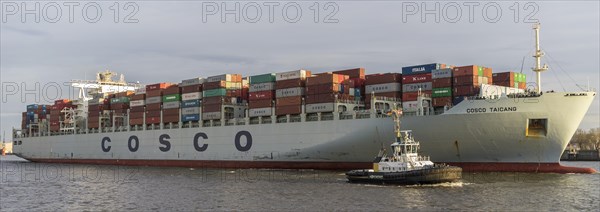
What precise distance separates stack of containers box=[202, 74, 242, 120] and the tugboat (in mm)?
23885

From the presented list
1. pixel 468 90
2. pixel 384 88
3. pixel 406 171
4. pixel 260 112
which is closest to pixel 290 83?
pixel 260 112

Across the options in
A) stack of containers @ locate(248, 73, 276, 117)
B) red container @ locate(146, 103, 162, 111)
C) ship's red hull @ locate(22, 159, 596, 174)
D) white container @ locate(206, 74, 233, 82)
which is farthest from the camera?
red container @ locate(146, 103, 162, 111)

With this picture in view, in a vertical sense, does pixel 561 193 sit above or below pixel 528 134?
below

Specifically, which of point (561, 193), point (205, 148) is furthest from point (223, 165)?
point (561, 193)

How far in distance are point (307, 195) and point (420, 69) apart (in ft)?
66.3

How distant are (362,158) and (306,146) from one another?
221 inches

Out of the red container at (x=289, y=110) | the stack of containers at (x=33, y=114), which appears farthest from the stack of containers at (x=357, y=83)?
the stack of containers at (x=33, y=114)

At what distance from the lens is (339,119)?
49.3 metres

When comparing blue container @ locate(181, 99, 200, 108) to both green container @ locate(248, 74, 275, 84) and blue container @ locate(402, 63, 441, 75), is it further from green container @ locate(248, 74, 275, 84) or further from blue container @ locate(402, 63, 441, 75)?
blue container @ locate(402, 63, 441, 75)

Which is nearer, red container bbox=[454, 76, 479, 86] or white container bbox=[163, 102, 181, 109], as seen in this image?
red container bbox=[454, 76, 479, 86]

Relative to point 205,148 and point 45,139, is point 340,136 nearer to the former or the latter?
point 205,148

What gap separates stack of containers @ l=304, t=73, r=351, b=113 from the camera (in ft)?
163

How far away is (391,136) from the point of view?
151 ft

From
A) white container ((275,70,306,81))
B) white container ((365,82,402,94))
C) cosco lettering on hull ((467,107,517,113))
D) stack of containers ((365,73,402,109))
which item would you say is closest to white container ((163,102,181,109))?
white container ((275,70,306,81))
